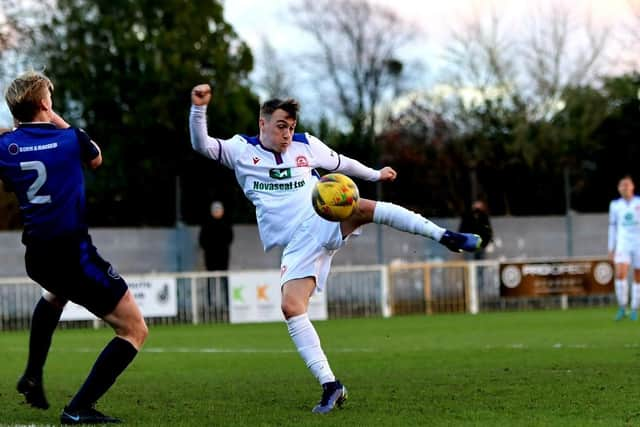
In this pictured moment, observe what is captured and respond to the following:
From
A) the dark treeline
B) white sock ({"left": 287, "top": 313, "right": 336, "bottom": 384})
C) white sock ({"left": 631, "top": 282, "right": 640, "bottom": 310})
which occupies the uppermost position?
the dark treeline

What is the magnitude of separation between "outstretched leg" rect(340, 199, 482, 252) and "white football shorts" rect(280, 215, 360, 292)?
144mm

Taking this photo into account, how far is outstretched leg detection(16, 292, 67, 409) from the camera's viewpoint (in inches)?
313

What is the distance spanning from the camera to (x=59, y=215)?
7352 mm

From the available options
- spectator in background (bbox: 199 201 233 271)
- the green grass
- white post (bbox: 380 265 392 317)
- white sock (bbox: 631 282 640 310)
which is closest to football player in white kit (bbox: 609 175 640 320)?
white sock (bbox: 631 282 640 310)

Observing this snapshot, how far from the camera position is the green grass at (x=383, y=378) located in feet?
25.1

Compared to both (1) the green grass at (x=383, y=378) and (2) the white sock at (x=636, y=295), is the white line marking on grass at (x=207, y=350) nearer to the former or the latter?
(1) the green grass at (x=383, y=378)

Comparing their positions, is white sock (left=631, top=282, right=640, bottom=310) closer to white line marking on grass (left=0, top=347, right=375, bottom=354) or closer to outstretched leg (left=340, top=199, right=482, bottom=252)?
white line marking on grass (left=0, top=347, right=375, bottom=354)

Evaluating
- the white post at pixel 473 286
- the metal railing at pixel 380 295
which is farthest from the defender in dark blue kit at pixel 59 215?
the white post at pixel 473 286

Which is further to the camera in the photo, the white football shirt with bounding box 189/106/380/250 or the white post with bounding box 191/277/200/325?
the white post with bounding box 191/277/200/325

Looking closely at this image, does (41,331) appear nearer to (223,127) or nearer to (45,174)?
(45,174)

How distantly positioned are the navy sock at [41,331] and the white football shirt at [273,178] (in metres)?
1.55

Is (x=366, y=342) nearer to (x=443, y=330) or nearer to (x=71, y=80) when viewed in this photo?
(x=443, y=330)

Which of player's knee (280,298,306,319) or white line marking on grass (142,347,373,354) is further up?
player's knee (280,298,306,319)

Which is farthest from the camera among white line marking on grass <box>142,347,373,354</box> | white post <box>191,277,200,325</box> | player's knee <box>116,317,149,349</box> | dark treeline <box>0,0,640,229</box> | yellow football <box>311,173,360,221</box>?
dark treeline <box>0,0,640,229</box>
